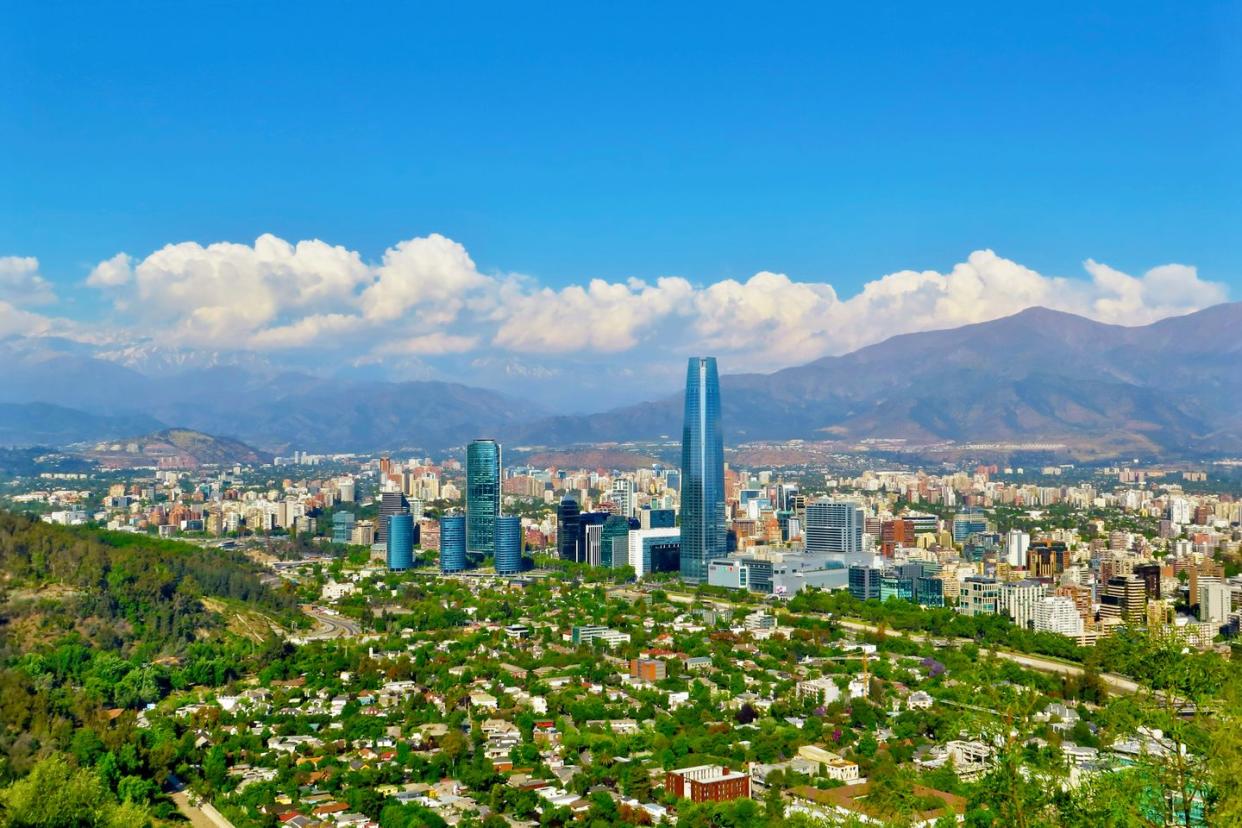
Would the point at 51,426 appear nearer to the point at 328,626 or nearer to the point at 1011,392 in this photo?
the point at 328,626

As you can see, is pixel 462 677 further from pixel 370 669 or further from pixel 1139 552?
pixel 1139 552

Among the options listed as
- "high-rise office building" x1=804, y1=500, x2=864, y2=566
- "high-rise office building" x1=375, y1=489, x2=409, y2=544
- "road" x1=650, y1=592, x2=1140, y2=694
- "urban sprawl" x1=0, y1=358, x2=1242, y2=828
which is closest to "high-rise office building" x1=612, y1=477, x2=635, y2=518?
"urban sprawl" x1=0, y1=358, x2=1242, y2=828

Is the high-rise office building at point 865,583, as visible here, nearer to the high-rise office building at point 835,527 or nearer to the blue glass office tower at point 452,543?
the high-rise office building at point 835,527

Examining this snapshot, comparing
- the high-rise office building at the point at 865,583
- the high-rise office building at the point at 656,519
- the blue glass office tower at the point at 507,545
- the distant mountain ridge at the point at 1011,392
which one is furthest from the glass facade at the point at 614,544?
the distant mountain ridge at the point at 1011,392

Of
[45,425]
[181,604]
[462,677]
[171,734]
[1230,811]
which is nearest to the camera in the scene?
[1230,811]

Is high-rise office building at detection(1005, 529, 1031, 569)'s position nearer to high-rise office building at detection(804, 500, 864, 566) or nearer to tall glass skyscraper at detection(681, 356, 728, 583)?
high-rise office building at detection(804, 500, 864, 566)

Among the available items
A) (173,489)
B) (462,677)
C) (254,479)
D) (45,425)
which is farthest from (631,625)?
(45,425)
